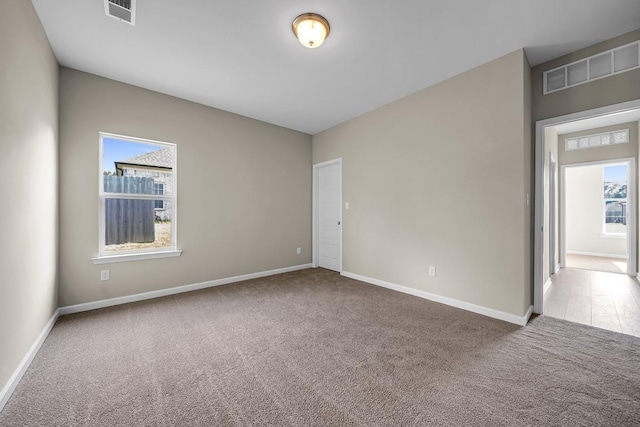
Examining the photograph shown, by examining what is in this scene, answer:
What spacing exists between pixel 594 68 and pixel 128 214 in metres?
5.43

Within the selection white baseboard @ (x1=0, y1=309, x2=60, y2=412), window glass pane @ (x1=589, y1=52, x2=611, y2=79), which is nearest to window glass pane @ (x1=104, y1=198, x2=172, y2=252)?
white baseboard @ (x1=0, y1=309, x2=60, y2=412)

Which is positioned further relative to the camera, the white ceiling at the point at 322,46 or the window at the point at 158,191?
the window at the point at 158,191

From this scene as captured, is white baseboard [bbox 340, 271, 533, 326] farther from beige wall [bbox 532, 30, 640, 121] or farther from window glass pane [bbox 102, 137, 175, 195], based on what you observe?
window glass pane [bbox 102, 137, 175, 195]

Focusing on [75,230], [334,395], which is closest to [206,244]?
[75,230]

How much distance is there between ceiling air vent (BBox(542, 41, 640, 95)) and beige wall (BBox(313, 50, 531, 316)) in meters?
0.36

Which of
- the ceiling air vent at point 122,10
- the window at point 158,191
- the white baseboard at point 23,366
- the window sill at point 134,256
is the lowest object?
the white baseboard at point 23,366

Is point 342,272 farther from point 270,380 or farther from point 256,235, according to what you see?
point 270,380

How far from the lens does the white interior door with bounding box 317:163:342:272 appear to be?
490 cm

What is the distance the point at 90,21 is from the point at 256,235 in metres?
3.16

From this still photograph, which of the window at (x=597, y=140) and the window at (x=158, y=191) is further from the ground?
the window at (x=597, y=140)

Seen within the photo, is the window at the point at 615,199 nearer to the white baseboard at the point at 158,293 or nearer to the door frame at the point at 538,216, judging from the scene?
the door frame at the point at 538,216

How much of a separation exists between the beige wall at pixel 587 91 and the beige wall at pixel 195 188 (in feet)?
11.8

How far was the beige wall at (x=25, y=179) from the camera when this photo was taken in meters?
1.65

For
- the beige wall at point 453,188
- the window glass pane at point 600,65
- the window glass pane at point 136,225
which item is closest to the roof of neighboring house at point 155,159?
the window glass pane at point 136,225
